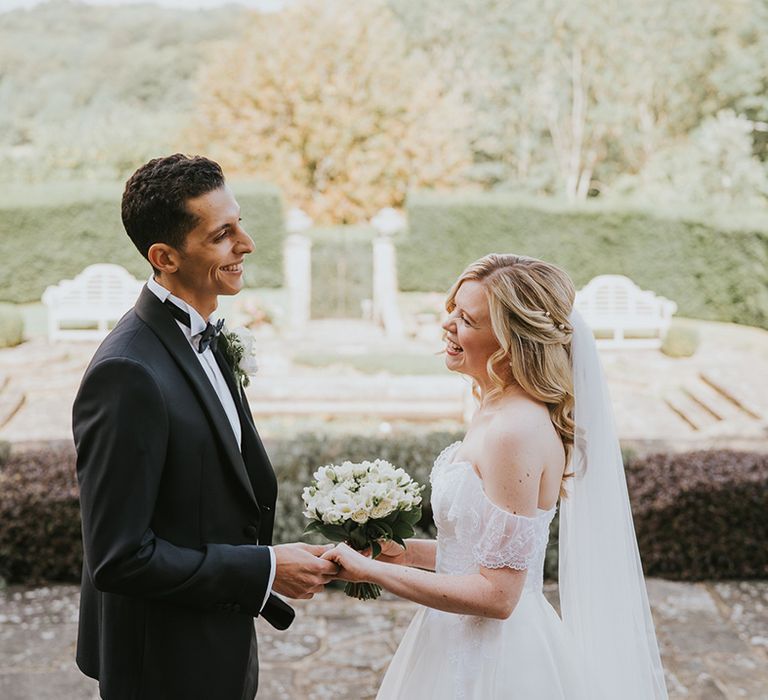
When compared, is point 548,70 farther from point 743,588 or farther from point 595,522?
point 595,522

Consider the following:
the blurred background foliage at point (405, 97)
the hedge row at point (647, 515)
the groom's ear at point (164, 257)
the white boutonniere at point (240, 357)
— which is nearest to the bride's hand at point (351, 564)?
the white boutonniere at point (240, 357)

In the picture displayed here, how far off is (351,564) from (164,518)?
48 centimetres

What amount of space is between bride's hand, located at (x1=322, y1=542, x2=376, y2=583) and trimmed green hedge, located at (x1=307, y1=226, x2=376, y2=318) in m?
14.5

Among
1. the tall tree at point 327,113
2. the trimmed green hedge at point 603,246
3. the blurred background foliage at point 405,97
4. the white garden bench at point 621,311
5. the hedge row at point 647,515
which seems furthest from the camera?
the blurred background foliage at point 405,97

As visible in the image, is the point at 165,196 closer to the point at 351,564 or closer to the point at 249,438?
the point at 249,438

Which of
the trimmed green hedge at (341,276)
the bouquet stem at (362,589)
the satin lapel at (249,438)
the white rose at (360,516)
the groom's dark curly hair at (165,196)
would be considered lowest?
the trimmed green hedge at (341,276)

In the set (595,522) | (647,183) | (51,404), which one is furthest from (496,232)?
(595,522)

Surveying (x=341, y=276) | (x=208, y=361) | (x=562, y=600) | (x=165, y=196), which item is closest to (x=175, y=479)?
(x=208, y=361)

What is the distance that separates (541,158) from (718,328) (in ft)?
47.9

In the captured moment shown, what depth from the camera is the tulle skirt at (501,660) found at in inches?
94.7

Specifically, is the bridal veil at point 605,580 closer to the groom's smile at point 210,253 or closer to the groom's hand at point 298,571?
the groom's hand at point 298,571

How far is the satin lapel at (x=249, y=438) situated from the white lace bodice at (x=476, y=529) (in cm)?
43

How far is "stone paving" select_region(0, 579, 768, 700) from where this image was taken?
3.93 metres

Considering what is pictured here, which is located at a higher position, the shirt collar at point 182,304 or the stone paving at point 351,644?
the shirt collar at point 182,304
